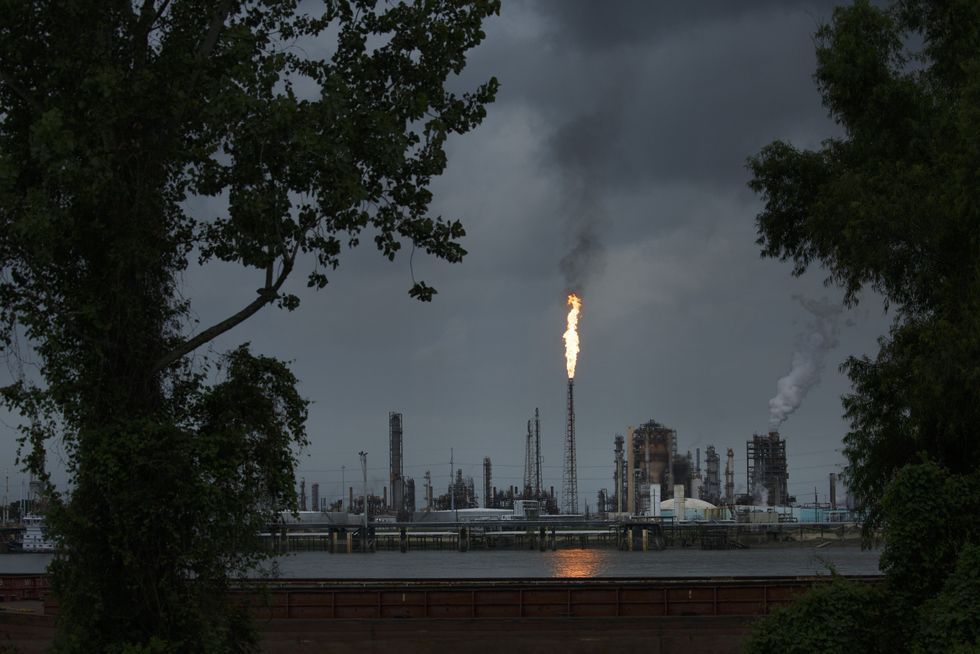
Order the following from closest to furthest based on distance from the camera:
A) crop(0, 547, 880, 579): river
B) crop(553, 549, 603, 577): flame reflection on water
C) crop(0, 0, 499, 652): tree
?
crop(0, 0, 499, 652): tree, crop(0, 547, 880, 579): river, crop(553, 549, 603, 577): flame reflection on water

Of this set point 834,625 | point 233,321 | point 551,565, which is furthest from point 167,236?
point 551,565

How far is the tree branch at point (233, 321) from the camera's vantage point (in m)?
22.9

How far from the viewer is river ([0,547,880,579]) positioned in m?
128

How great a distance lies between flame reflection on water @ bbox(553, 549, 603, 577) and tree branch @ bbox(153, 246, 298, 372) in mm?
101413

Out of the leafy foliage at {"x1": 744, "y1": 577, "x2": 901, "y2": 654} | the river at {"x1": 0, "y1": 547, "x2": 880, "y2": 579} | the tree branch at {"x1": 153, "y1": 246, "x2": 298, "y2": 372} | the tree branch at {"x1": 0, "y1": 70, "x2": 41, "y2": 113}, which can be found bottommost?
the river at {"x1": 0, "y1": 547, "x2": 880, "y2": 579}

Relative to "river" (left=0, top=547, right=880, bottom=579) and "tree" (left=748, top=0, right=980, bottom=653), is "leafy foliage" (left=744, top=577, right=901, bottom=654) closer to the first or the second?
"tree" (left=748, top=0, right=980, bottom=653)

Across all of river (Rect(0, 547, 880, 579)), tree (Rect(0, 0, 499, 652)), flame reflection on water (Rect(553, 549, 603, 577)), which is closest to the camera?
tree (Rect(0, 0, 499, 652))

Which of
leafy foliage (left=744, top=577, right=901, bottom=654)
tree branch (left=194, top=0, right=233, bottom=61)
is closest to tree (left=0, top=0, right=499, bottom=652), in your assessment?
tree branch (left=194, top=0, right=233, bottom=61)

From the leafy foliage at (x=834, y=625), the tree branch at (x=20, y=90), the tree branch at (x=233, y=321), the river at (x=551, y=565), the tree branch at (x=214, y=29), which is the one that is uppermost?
the tree branch at (x=214, y=29)

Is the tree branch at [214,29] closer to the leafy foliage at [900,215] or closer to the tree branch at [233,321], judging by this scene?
the tree branch at [233,321]

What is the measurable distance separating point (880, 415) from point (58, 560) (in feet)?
75.9

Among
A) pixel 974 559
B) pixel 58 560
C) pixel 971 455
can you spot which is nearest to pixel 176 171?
pixel 58 560

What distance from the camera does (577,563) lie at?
6201 inches

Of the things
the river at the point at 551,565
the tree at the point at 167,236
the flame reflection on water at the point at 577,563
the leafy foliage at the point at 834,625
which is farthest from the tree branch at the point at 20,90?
the flame reflection on water at the point at 577,563
